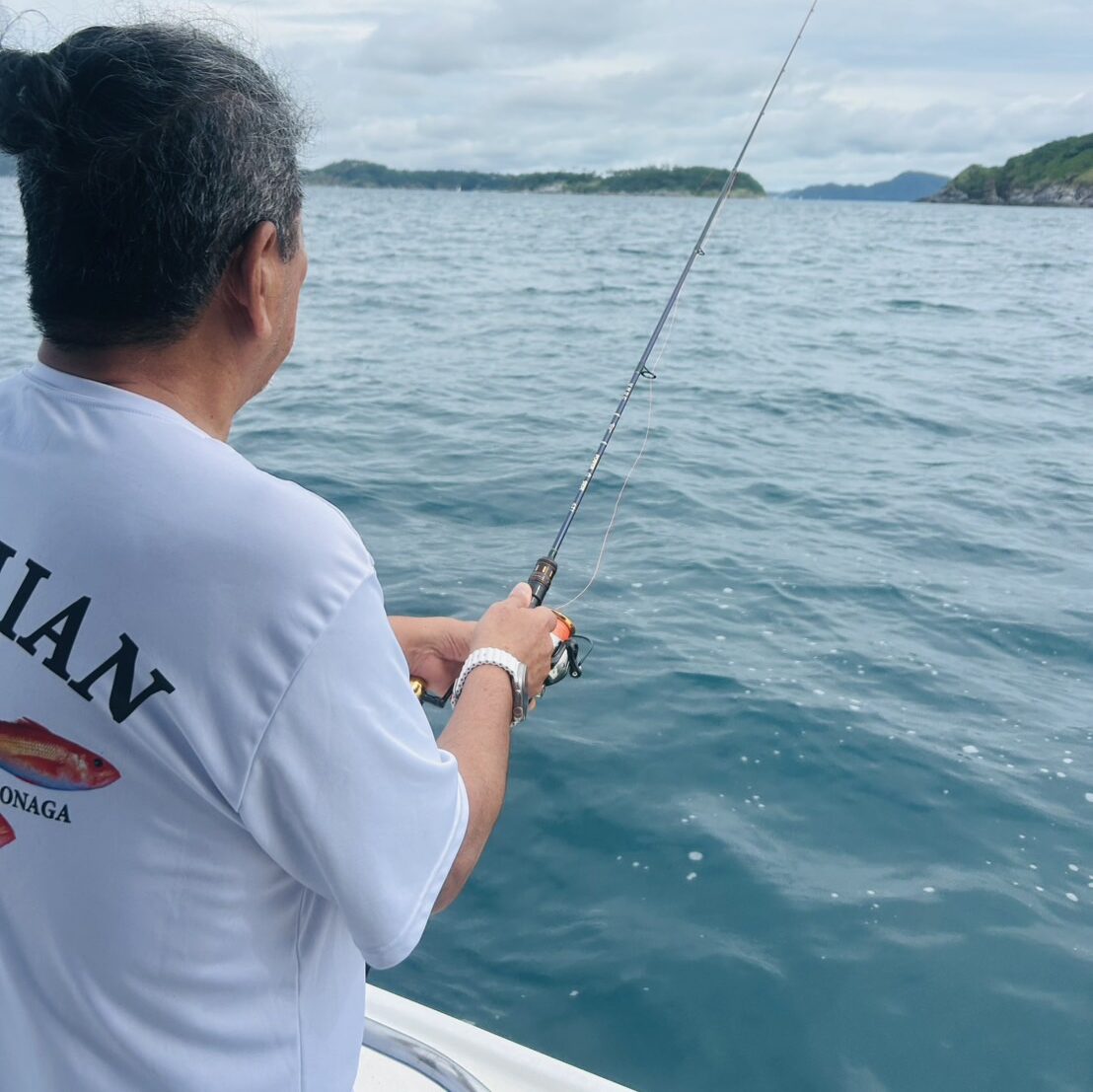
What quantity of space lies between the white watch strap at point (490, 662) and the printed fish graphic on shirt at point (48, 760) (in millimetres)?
611

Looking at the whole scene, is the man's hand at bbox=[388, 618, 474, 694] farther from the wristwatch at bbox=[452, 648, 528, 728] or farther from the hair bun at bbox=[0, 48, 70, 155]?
the hair bun at bbox=[0, 48, 70, 155]

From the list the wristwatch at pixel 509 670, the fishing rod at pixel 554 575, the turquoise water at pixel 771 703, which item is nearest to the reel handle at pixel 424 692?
the fishing rod at pixel 554 575

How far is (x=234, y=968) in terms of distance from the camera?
1.08 m

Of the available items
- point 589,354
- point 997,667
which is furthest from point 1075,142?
point 997,667

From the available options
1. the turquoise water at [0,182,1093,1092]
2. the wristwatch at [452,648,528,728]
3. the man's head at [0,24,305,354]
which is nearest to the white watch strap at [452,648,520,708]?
the wristwatch at [452,648,528,728]

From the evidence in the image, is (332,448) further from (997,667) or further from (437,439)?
(997,667)

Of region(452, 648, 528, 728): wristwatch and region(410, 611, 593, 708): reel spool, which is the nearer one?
region(452, 648, 528, 728): wristwatch

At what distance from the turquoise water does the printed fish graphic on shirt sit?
7.63ft

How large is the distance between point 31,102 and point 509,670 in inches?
35.5

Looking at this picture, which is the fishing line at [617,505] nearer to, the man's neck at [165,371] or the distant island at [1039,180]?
the man's neck at [165,371]

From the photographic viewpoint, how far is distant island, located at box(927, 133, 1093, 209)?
95438 millimetres

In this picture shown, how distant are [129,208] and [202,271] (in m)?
0.08

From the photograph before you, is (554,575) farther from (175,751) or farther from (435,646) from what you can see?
(175,751)

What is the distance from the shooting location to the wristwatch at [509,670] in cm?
155
